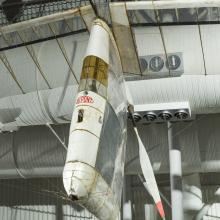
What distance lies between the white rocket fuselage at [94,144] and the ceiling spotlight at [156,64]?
6.13 metres

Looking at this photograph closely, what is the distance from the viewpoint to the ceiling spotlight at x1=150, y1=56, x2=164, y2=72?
1873 cm

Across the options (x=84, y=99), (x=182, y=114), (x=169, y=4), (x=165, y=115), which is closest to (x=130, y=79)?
(x=165, y=115)

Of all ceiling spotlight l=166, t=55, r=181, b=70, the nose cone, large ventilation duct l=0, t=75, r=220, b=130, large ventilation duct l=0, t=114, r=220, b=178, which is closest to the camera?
the nose cone

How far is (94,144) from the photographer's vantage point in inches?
399

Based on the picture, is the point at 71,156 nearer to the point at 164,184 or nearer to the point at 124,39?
the point at 124,39

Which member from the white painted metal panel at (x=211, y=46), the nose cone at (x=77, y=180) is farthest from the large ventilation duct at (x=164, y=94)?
the nose cone at (x=77, y=180)

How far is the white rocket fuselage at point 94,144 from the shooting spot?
30.7 ft

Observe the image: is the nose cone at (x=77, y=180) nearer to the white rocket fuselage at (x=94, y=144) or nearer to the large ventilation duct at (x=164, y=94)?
the white rocket fuselage at (x=94, y=144)

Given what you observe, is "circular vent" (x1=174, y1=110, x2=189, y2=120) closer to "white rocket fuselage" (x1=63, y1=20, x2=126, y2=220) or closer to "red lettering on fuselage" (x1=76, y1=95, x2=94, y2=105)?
"white rocket fuselage" (x1=63, y1=20, x2=126, y2=220)

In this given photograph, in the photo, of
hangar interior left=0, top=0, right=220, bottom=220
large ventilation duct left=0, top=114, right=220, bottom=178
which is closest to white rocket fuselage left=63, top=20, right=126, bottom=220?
hangar interior left=0, top=0, right=220, bottom=220

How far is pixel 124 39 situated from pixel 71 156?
7.85 meters

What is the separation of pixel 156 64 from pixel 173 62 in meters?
0.74

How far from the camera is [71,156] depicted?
9531 millimetres

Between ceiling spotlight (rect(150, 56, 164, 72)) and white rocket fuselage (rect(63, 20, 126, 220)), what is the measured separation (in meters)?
6.13
